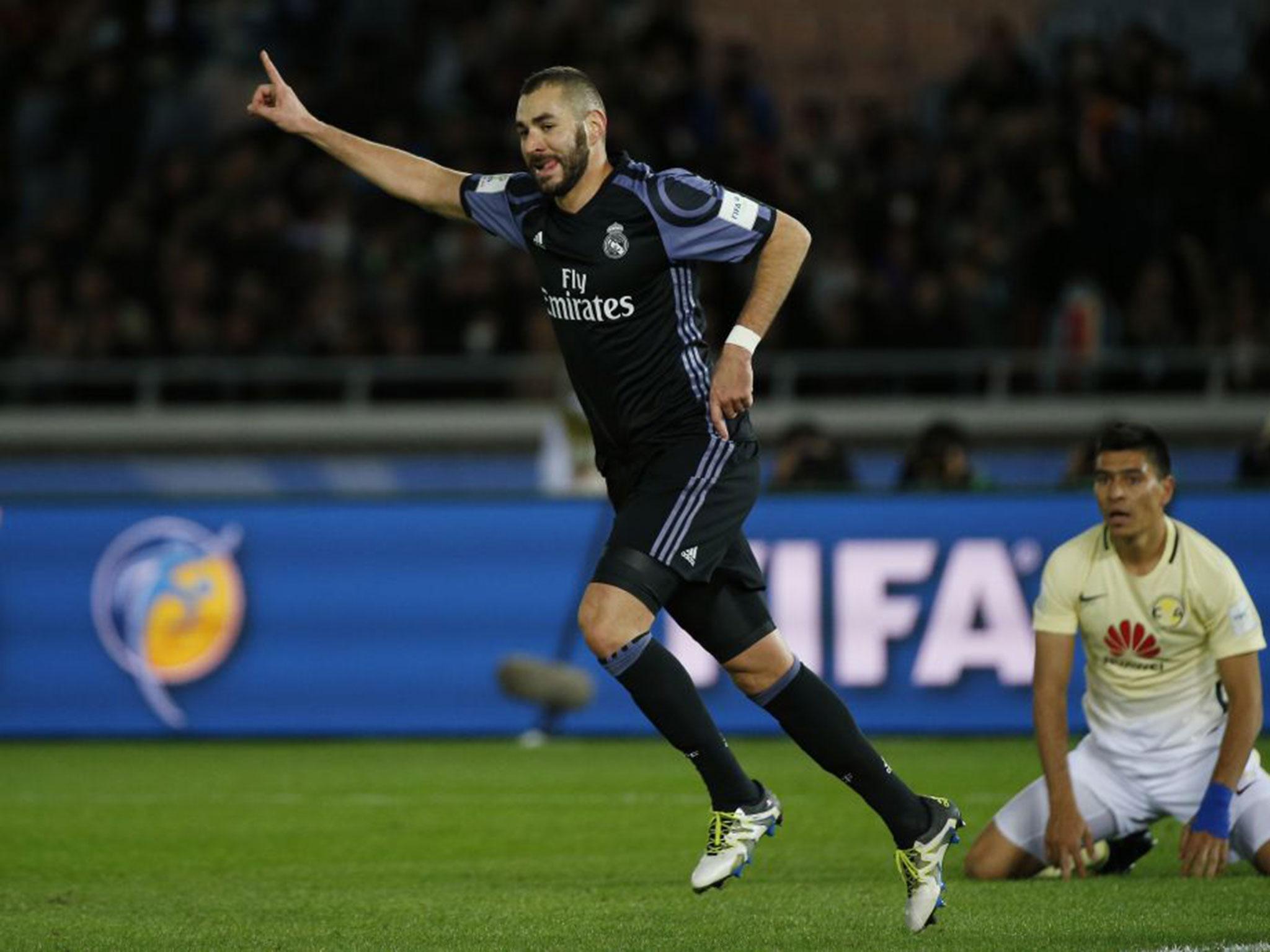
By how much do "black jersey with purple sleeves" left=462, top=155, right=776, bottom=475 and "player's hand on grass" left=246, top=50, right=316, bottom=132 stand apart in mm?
852

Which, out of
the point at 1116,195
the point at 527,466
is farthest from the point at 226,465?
the point at 1116,195

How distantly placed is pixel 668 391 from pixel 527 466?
11.4 meters

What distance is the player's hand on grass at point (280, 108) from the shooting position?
6.63m

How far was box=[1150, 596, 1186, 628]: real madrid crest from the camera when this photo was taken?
23.4 feet

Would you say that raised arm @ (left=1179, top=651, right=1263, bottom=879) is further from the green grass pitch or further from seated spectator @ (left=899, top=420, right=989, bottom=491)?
seated spectator @ (left=899, top=420, right=989, bottom=491)

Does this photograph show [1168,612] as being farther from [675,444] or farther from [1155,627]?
[675,444]

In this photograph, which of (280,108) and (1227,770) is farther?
(1227,770)

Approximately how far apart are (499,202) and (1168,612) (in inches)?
98.5

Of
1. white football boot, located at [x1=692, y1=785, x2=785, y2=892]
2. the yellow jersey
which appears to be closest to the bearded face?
white football boot, located at [x1=692, y1=785, x2=785, y2=892]

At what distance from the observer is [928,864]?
19.7 feet

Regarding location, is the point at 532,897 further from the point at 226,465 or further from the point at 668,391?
the point at 226,465

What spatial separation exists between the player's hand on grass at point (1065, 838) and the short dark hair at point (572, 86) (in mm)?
2632

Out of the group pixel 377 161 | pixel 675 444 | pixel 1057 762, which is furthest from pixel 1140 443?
pixel 377 161

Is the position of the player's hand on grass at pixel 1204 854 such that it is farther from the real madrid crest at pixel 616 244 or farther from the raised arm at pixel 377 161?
the raised arm at pixel 377 161
